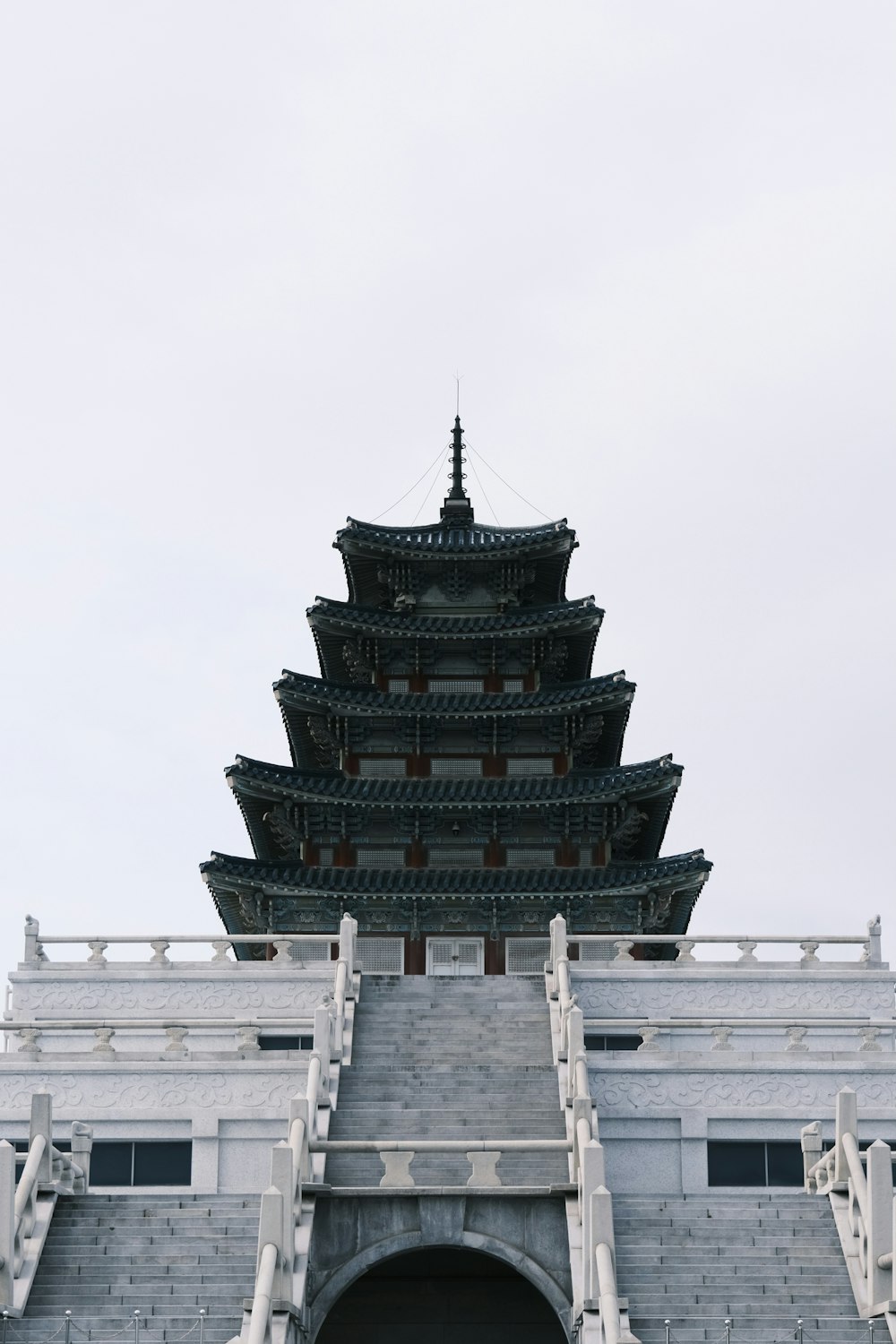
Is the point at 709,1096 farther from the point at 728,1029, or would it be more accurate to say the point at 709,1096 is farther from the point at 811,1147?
the point at 811,1147

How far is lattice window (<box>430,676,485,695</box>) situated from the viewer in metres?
56.4

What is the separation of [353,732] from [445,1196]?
2467 cm

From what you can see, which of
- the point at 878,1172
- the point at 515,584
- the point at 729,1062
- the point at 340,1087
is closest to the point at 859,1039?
the point at 729,1062

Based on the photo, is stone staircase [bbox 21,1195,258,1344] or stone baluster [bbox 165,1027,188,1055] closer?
stone staircase [bbox 21,1195,258,1344]

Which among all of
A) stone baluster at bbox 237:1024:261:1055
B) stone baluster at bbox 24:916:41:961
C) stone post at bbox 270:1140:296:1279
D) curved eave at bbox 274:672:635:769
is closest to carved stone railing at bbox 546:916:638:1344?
stone post at bbox 270:1140:296:1279

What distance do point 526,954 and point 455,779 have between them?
5.10 meters

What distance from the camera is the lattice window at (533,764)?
181 ft

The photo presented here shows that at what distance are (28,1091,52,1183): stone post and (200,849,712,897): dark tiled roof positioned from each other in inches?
765

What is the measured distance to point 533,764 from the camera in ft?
181

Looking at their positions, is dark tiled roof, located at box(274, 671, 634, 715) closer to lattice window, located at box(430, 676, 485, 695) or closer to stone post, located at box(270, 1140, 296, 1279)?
lattice window, located at box(430, 676, 485, 695)

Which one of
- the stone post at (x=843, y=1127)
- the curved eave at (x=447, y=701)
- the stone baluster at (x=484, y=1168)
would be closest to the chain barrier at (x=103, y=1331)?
the stone baluster at (x=484, y=1168)

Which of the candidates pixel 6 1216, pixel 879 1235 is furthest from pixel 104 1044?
pixel 879 1235

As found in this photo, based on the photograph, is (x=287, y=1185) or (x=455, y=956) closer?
(x=287, y=1185)

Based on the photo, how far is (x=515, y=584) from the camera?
189 ft
